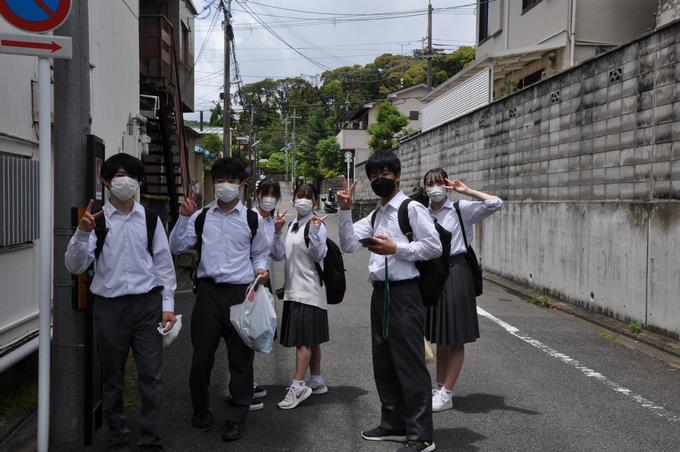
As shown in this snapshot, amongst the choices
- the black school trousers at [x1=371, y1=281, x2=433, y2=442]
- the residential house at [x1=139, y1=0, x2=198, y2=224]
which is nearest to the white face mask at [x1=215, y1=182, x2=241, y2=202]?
the black school trousers at [x1=371, y1=281, x2=433, y2=442]

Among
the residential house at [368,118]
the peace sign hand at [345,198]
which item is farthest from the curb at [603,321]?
the residential house at [368,118]

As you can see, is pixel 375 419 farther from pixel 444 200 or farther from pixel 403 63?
pixel 403 63

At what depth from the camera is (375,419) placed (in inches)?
198

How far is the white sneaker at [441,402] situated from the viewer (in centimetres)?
527

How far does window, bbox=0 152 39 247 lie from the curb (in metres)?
6.92

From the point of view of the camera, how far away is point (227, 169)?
471cm

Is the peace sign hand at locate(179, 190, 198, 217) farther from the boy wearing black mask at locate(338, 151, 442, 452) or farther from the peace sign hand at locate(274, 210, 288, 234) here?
the boy wearing black mask at locate(338, 151, 442, 452)

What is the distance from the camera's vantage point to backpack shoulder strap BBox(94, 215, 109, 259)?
4.02 meters

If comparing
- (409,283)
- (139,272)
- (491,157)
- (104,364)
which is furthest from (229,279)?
(491,157)

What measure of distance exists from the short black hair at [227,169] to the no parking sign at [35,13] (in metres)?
1.38

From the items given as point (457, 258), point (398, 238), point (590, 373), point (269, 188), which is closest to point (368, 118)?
point (590, 373)

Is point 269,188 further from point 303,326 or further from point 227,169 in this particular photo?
point 303,326

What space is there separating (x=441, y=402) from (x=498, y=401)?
582mm

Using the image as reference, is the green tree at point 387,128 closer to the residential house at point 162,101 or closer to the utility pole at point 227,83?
the utility pole at point 227,83
